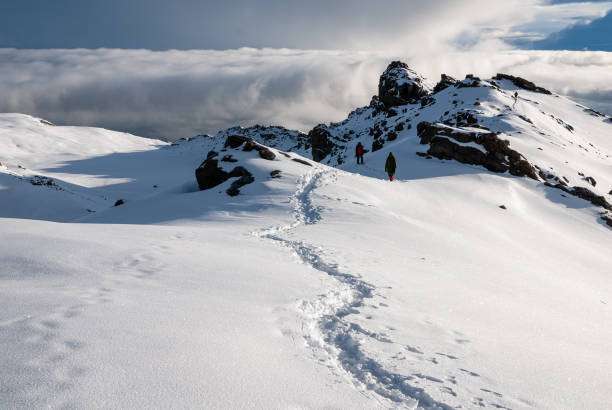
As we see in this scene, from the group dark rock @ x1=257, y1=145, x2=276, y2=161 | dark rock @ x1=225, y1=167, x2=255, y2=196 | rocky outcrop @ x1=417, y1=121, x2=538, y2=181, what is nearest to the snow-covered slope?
dark rock @ x1=225, y1=167, x2=255, y2=196

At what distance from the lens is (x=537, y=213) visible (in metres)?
27.1

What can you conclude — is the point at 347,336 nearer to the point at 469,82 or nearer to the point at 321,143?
the point at 469,82

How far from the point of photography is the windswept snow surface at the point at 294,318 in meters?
3.76

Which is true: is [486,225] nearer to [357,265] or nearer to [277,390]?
[357,265]

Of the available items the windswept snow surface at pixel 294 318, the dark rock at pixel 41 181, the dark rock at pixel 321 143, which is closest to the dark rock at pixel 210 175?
the windswept snow surface at pixel 294 318

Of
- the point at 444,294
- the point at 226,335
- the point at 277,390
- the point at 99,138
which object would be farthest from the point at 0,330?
the point at 99,138

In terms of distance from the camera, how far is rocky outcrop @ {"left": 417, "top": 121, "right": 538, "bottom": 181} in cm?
3491

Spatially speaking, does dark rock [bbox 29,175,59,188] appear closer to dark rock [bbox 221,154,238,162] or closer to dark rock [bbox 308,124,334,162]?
dark rock [bbox 221,154,238,162]

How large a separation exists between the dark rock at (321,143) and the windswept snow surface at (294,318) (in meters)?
88.1

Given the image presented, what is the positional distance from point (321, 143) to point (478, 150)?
241 ft

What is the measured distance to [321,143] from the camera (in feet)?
352

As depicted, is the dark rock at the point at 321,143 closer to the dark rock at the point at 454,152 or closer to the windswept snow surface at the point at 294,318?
the dark rock at the point at 454,152

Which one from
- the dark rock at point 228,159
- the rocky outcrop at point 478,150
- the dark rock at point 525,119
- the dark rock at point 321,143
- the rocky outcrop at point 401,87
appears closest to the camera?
the dark rock at point 228,159

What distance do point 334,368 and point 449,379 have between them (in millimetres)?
1764
